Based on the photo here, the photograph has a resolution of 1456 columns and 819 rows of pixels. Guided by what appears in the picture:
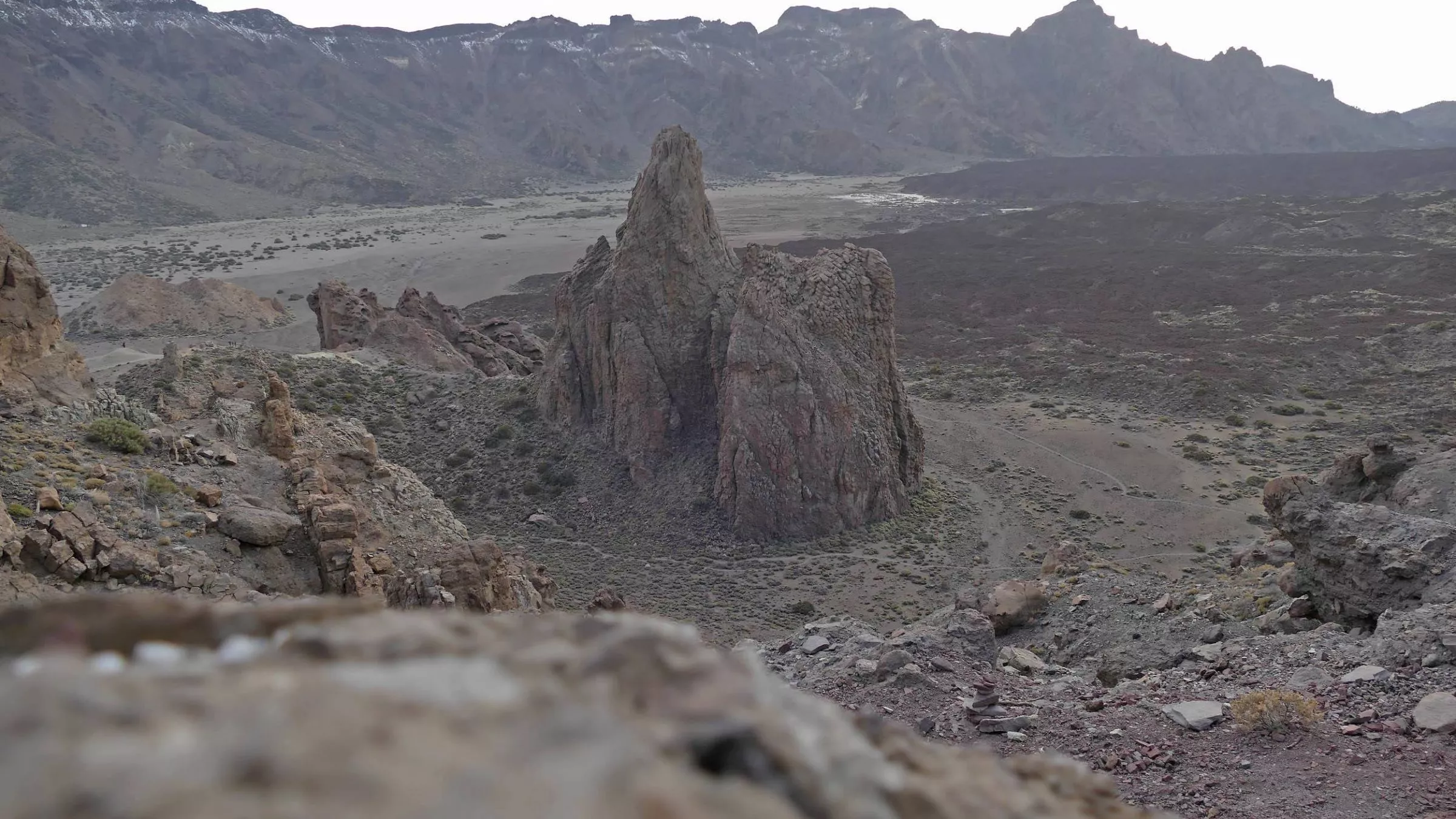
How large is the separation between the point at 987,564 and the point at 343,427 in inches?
715

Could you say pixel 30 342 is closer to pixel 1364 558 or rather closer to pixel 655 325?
pixel 655 325

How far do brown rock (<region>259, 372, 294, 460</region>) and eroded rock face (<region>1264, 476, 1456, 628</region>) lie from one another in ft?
60.9

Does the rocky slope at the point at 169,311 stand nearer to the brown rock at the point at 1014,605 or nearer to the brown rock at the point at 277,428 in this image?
the brown rock at the point at 277,428

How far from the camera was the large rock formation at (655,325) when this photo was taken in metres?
29.4

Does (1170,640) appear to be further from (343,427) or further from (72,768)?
(343,427)

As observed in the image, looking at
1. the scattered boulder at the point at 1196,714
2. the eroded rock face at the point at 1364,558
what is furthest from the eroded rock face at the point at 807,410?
the scattered boulder at the point at 1196,714

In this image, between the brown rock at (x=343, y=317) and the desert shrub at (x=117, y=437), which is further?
the brown rock at (x=343, y=317)

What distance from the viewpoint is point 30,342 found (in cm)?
1670

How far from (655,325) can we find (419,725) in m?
28.3

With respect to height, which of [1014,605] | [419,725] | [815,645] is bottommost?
[1014,605]

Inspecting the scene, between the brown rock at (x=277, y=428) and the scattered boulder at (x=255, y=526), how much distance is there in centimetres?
477

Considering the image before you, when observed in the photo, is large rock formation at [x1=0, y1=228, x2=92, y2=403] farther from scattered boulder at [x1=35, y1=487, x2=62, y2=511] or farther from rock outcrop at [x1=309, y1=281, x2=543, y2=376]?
rock outcrop at [x1=309, y1=281, x2=543, y2=376]

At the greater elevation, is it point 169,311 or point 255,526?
point 169,311

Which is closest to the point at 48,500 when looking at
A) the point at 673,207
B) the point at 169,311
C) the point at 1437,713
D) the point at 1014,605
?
the point at 1014,605
